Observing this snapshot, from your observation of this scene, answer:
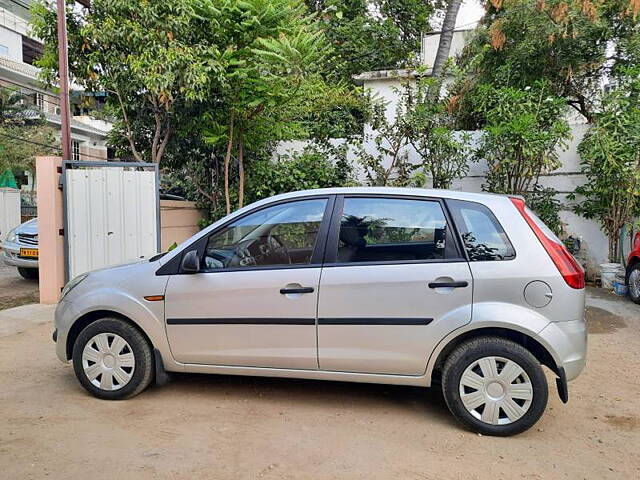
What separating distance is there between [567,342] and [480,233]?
89 centimetres

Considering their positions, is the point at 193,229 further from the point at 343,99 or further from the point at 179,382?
the point at 179,382

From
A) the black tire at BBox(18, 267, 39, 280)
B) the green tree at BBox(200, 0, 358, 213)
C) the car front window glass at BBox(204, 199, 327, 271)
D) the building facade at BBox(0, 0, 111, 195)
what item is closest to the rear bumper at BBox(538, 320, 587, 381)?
the car front window glass at BBox(204, 199, 327, 271)

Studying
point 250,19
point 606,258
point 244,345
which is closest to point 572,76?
point 606,258

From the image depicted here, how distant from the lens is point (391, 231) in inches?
146

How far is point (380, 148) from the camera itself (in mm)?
9219

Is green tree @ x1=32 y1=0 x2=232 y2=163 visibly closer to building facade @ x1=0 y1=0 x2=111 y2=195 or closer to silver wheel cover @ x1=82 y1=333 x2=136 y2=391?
silver wheel cover @ x1=82 y1=333 x2=136 y2=391

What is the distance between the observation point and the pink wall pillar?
7371 mm

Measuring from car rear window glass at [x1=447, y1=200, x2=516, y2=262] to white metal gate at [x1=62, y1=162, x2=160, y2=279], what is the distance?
5.19 metres

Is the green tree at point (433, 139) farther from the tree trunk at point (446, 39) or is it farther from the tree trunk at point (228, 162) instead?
the tree trunk at point (228, 162)

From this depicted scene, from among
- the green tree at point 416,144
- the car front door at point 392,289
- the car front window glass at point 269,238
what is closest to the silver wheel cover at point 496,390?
→ the car front door at point 392,289

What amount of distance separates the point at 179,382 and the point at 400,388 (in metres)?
1.86

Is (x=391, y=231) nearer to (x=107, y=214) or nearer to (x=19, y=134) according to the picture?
(x=107, y=214)

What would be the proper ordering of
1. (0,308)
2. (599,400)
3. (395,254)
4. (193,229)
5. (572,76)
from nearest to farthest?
(395,254)
(599,400)
(0,308)
(572,76)
(193,229)

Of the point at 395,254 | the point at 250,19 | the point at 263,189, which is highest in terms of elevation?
the point at 250,19
